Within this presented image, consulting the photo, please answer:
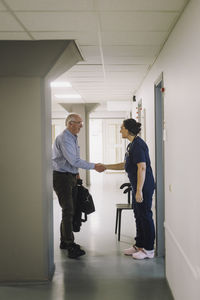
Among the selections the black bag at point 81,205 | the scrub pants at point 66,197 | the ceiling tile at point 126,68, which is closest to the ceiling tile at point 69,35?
the ceiling tile at point 126,68

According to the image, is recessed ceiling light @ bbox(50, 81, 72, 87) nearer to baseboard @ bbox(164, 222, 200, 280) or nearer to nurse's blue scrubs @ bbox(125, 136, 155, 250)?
nurse's blue scrubs @ bbox(125, 136, 155, 250)

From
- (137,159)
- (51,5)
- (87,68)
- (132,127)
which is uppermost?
(87,68)

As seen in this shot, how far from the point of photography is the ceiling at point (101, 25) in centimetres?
228

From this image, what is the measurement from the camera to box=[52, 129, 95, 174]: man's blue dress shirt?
3.92 meters

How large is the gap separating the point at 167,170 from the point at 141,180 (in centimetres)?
53

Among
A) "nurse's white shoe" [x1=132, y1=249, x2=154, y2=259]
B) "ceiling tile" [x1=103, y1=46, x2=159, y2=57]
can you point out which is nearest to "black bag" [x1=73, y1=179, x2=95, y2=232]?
"nurse's white shoe" [x1=132, y1=249, x2=154, y2=259]

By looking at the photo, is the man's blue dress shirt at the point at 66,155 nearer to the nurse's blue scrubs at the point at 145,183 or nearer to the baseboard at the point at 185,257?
the nurse's blue scrubs at the point at 145,183

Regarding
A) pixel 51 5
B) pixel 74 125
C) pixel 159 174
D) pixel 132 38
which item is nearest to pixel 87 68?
pixel 74 125

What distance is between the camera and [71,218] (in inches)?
157

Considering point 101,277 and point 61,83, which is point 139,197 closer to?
point 101,277

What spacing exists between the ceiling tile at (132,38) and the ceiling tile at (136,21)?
12 centimetres

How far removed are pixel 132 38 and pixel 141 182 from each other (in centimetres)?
147

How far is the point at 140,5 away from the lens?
7.49 ft

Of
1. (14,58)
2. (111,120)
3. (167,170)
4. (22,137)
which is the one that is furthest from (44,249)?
(111,120)
